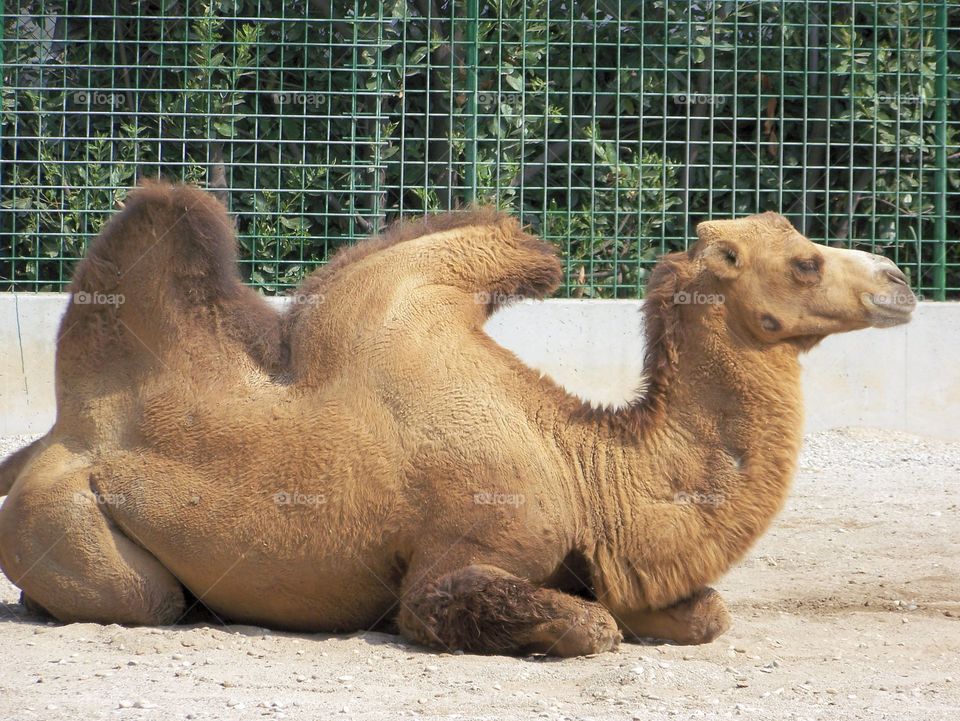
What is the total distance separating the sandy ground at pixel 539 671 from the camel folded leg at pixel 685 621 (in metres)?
0.08

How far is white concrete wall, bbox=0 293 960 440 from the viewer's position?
9289mm

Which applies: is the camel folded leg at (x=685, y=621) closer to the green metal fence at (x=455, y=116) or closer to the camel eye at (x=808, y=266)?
the camel eye at (x=808, y=266)

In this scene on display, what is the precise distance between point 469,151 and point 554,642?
603cm

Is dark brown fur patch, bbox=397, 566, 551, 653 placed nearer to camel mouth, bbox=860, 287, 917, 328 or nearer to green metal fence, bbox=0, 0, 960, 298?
camel mouth, bbox=860, 287, 917, 328

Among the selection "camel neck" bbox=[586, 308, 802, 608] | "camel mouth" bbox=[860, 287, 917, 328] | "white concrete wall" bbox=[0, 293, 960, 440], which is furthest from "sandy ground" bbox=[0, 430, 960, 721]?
"white concrete wall" bbox=[0, 293, 960, 440]

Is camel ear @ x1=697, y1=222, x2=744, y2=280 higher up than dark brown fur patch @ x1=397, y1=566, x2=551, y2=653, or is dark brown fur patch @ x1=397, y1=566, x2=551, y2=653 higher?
camel ear @ x1=697, y1=222, x2=744, y2=280

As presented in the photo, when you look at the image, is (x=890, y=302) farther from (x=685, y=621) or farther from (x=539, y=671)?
(x=539, y=671)

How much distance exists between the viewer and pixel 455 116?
9812 mm

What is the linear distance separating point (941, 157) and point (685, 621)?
688 centimetres

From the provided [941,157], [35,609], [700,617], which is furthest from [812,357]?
[35,609]

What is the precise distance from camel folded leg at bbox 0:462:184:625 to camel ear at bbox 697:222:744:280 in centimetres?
223

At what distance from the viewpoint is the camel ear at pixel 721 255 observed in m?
4.53

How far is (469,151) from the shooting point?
9.78m

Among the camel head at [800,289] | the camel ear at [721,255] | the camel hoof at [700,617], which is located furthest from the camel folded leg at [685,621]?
the camel ear at [721,255]
